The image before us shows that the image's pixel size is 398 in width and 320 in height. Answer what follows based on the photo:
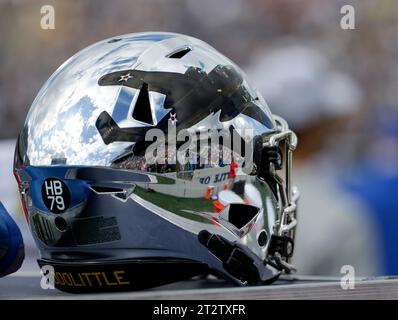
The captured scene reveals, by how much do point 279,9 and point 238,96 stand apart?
227 centimetres

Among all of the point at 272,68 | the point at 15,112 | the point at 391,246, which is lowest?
the point at 391,246

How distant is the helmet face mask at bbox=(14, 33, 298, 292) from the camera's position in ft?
6.42

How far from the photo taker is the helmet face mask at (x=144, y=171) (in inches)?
77.0

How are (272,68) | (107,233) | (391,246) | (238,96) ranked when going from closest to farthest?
(107,233), (238,96), (391,246), (272,68)

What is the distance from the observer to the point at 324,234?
141 inches

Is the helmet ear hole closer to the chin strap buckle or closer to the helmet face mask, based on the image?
the helmet face mask

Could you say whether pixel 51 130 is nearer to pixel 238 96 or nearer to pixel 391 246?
pixel 238 96

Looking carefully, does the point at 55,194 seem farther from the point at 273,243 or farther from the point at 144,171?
the point at 273,243

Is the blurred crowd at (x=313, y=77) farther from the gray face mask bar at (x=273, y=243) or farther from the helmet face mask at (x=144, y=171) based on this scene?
the helmet face mask at (x=144, y=171)

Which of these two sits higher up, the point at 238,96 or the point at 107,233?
the point at 238,96

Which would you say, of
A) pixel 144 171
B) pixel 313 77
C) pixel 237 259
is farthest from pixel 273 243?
pixel 313 77

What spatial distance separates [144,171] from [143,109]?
0.14 meters

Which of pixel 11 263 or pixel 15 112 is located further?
pixel 15 112

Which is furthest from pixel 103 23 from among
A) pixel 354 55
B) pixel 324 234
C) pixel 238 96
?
pixel 238 96
